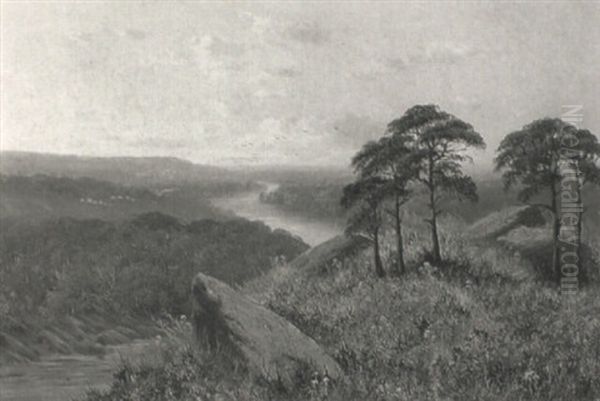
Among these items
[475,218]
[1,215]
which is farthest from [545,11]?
[1,215]

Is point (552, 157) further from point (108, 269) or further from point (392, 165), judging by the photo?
point (108, 269)

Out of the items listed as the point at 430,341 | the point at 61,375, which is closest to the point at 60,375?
the point at 61,375

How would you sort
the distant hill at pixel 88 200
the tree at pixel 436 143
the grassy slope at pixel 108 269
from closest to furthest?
the tree at pixel 436 143, the grassy slope at pixel 108 269, the distant hill at pixel 88 200

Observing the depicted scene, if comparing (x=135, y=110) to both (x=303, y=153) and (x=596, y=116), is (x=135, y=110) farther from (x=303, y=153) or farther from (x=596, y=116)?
(x=596, y=116)

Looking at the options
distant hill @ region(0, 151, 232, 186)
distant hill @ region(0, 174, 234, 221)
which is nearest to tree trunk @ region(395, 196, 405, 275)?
distant hill @ region(0, 151, 232, 186)

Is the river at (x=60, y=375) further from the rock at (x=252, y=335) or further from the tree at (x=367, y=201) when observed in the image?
the tree at (x=367, y=201)

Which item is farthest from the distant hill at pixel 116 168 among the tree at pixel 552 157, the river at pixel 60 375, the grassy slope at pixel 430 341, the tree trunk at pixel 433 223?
the tree at pixel 552 157
